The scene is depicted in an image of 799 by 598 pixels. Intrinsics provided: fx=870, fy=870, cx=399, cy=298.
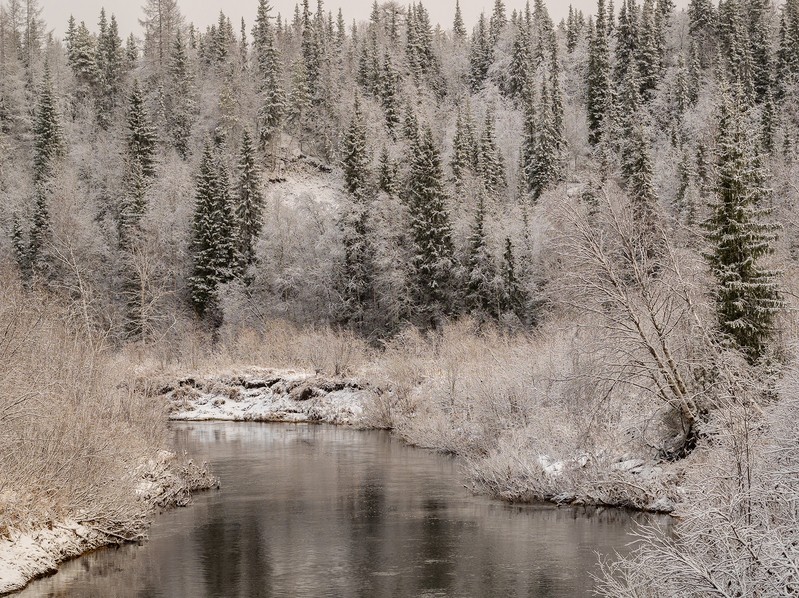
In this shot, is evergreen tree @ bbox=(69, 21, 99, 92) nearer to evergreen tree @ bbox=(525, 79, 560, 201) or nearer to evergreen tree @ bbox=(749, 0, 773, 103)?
evergreen tree @ bbox=(525, 79, 560, 201)

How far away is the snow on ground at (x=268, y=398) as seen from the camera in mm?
48250

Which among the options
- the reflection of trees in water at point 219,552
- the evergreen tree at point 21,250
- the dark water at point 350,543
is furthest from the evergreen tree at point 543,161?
the reflection of trees in water at point 219,552

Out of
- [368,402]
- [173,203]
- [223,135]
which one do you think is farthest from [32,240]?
[368,402]

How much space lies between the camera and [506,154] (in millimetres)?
112312

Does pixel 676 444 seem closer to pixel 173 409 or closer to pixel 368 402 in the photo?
pixel 368 402

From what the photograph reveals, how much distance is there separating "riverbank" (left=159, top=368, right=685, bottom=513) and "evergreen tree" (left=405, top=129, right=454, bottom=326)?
17178 millimetres

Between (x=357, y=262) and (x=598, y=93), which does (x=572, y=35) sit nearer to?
(x=598, y=93)

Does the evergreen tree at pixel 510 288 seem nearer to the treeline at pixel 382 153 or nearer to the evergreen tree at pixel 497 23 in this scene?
the treeline at pixel 382 153

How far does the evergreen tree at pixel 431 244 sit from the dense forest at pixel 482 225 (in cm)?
21

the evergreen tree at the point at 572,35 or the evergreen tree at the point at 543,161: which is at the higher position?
the evergreen tree at the point at 572,35

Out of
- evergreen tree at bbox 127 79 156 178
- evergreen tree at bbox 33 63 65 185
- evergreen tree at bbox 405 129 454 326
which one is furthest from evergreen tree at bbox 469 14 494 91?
evergreen tree at bbox 405 129 454 326

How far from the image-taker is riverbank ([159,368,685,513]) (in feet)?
84.7

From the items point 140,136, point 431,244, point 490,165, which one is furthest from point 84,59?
point 431,244

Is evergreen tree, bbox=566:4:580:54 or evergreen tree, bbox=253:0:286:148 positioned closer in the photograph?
evergreen tree, bbox=253:0:286:148
